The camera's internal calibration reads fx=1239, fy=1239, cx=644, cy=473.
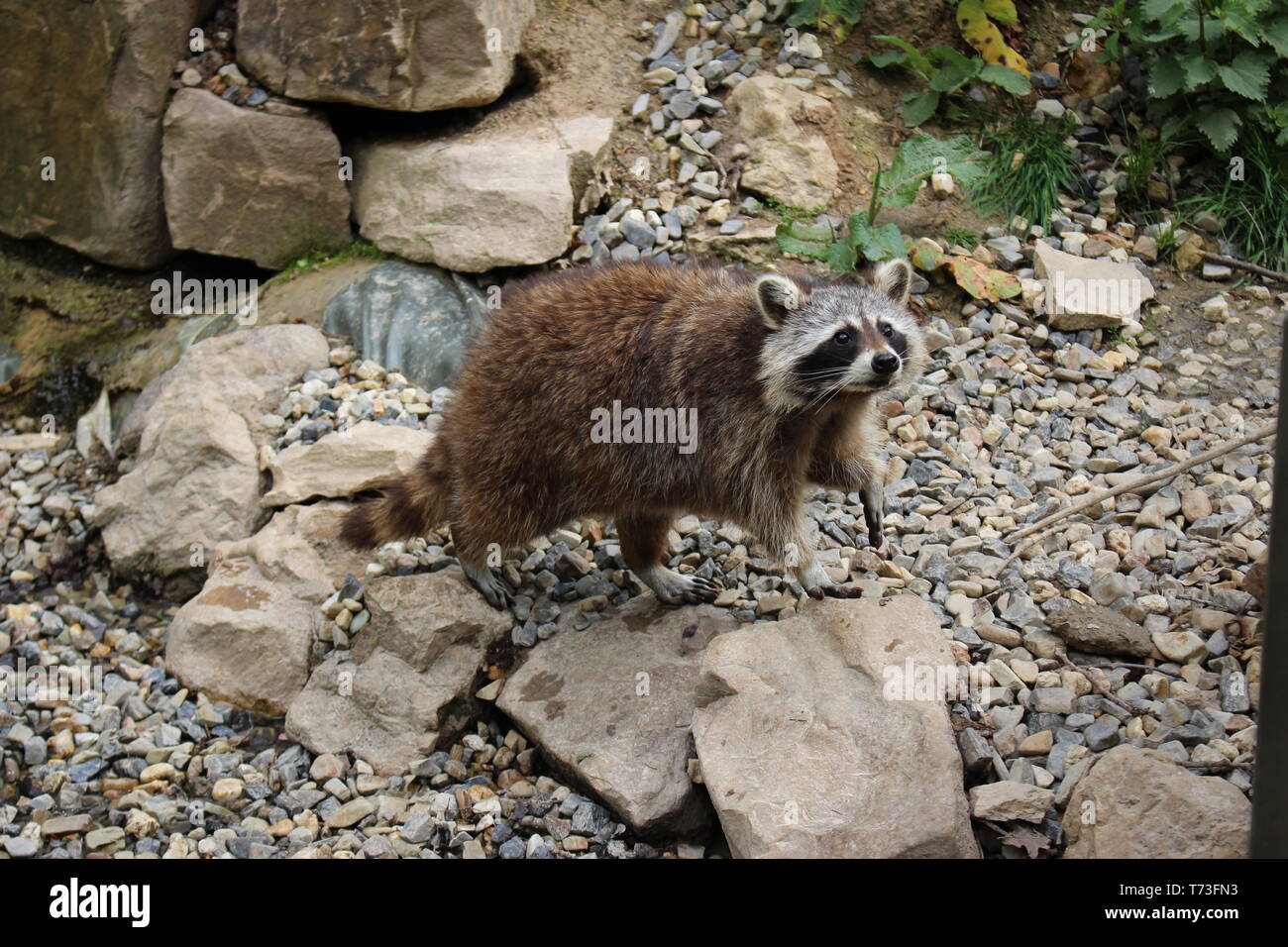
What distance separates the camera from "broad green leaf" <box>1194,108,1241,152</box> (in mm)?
6746

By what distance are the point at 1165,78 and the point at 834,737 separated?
465 centimetres

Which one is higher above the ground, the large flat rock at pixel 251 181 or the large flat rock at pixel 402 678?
the large flat rock at pixel 251 181

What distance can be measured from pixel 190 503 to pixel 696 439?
288 cm

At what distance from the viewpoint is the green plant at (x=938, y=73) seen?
704 cm

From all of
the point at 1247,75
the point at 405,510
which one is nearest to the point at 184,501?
the point at 405,510

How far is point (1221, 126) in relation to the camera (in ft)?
22.2

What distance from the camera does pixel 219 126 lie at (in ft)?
24.1

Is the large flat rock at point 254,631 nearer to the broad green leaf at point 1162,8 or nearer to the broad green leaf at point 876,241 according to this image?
the broad green leaf at point 876,241

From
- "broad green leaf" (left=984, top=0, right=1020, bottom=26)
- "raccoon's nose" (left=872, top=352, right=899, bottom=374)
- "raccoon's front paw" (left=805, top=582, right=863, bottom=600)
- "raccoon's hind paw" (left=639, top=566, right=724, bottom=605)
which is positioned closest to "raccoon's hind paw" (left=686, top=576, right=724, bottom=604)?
"raccoon's hind paw" (left=639, top=566, right=724, bottom=605)

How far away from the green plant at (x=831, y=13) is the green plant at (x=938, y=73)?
21 cm

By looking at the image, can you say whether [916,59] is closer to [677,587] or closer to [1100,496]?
[1100,496]

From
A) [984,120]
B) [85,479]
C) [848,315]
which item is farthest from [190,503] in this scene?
[984,120]

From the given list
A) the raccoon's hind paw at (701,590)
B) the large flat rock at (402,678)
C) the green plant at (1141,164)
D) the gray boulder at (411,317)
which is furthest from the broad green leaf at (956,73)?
the large flat rock at (402,678)
